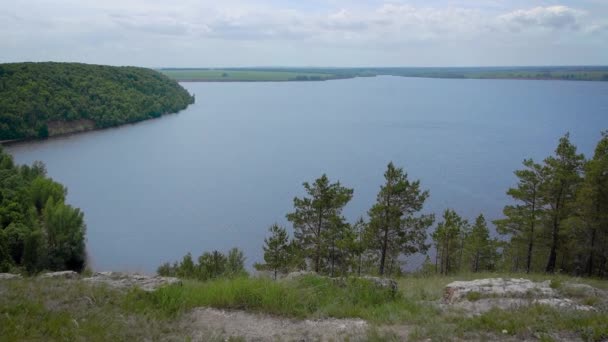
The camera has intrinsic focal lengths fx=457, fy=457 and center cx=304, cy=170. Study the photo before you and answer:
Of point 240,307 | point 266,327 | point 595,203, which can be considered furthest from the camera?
point 595,203

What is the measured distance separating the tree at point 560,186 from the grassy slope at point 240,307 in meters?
10.5

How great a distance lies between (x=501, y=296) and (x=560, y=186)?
10497 mm

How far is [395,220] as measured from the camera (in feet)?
54.2

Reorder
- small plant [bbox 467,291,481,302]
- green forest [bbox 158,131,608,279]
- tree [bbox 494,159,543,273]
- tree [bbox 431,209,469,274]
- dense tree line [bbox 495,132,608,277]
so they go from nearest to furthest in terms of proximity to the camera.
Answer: small plant [bbox 467,291,481,302] < dense tree line [bbox 495,132,608,277] < green forest [bbox 158,131,608,279] < tree [bbox 494,159,543,273] < tree [bbox 431,209,469,274]

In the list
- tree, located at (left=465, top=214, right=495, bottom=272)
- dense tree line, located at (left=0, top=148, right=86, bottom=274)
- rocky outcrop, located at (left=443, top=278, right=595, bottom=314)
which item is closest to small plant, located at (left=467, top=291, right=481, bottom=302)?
rocky outcrop, located at (left=443, top=278, right=595, bottom=314)

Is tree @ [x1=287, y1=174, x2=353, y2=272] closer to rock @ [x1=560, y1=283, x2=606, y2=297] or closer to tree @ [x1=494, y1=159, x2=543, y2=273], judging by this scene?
tree @ [x1=494, y1=159, x2=543, y2=273]

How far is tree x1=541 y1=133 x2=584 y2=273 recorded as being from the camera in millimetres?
15406

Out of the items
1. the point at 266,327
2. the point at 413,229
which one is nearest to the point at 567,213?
the point at 413,229

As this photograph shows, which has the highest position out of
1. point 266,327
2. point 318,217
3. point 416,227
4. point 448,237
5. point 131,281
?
point 266,327

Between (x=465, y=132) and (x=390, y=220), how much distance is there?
167ft

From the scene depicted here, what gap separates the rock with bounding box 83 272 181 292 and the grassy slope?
0.33 meters

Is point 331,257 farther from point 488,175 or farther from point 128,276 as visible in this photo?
point 488,175

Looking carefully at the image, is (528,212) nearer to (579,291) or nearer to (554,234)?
(554,234)

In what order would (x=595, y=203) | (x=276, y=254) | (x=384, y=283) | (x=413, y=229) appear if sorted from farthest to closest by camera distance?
1. (x=276, y=254)
2. (x=413, y=229)
3. (x=595, y=203)
4. (x=384, y=283)
